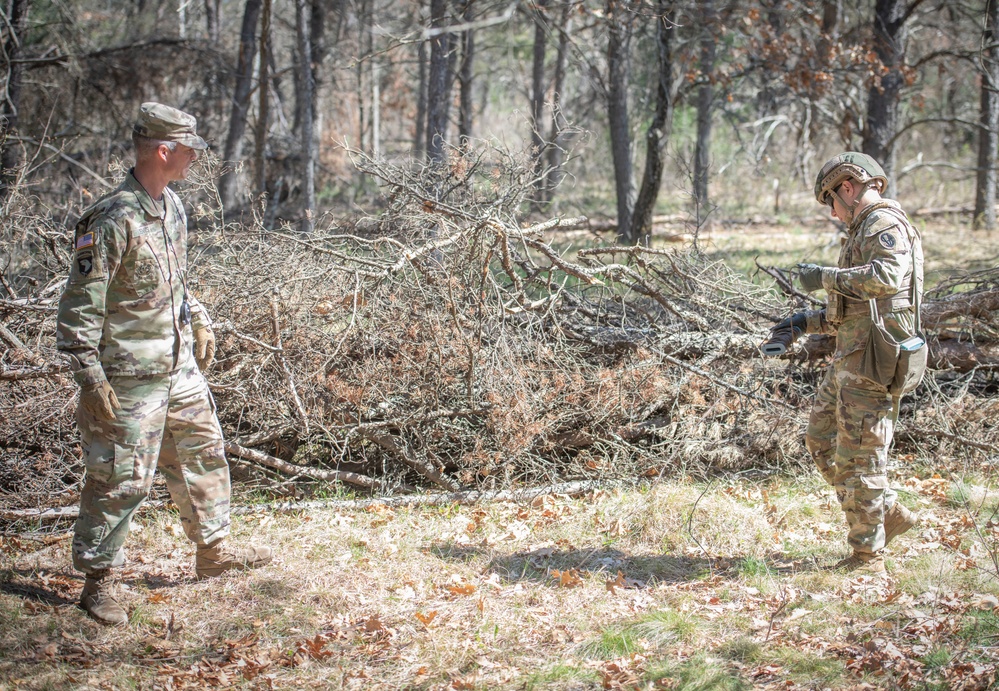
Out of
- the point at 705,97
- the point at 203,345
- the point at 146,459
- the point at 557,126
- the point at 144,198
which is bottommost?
the point at 146,459

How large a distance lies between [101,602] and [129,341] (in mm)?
1180

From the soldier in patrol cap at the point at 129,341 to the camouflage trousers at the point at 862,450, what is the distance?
120 inches

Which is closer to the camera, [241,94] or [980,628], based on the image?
[980,628]

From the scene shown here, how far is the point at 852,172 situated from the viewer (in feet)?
13.0

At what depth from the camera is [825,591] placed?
157 inches

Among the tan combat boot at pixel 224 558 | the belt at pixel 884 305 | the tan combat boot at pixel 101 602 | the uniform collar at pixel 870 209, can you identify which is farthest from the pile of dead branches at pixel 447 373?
the uniform collar at pixel 870 209

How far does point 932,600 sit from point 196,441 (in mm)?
3464

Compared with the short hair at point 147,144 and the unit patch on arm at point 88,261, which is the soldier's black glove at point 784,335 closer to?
the short hair at point 147,144

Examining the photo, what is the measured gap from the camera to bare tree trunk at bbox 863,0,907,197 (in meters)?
11.1

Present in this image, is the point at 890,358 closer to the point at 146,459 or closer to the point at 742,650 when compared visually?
the point at 742,650

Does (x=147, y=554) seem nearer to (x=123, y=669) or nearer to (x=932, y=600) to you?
(x=123, y=669)

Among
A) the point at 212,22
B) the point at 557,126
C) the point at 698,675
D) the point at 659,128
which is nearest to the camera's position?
the point at 698,675

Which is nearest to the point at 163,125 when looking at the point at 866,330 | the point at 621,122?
the point at 866,330

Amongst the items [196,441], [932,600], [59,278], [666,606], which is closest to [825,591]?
[932,600]
